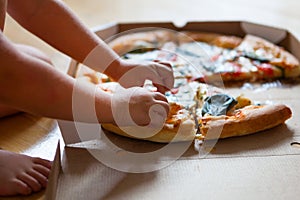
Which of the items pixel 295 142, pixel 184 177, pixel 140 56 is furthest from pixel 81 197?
pixel 140 56

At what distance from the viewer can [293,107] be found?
3.25 feet

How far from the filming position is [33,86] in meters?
0.71

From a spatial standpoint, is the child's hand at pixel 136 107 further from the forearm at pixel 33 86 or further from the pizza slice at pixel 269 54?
the pizza slice at pixel 269 54

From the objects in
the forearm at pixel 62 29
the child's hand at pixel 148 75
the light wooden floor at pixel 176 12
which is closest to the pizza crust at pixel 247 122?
the child's hand at pixel 148 75

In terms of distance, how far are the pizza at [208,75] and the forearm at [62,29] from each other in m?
0.06

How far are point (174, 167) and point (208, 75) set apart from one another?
358 millimetres

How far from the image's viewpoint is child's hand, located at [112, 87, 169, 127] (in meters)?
0.77

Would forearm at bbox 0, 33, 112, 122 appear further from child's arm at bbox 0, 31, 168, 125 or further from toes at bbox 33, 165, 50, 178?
toes at bbox 33, 165, 50, 178

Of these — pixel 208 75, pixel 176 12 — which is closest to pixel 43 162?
pixel 208 75

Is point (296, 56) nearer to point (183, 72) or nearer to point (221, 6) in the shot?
point (183, 72)

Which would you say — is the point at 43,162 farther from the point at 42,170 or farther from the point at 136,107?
the point at 136,107

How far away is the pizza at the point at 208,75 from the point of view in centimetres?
87

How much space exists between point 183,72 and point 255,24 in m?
0.29

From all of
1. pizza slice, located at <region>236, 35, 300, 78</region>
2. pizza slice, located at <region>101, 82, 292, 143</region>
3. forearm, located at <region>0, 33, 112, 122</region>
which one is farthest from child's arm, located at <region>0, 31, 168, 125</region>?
pizza slice, located at <region>236, 35, 300, 78</region>
